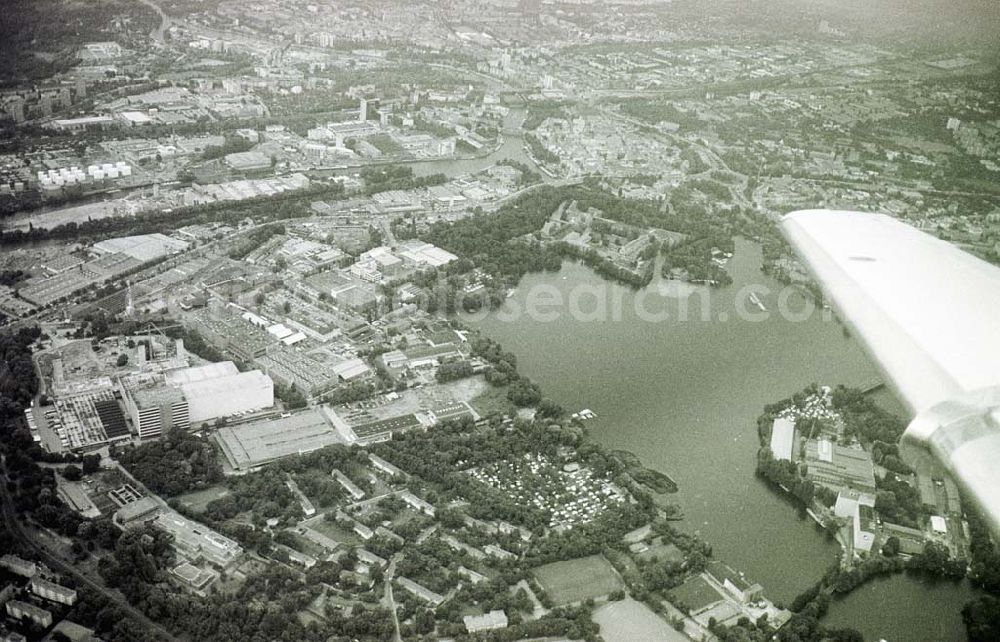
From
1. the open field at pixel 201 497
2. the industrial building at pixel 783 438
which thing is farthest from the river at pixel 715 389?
the open field at pixel 201 497

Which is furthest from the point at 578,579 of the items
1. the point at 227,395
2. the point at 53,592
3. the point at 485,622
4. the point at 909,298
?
the point at 909,298

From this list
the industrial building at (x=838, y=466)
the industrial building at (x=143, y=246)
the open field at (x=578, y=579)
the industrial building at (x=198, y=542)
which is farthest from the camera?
the industrial building at (x=143, y=246)

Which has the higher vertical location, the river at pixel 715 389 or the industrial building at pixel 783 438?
the industrial building at pixel 783 438

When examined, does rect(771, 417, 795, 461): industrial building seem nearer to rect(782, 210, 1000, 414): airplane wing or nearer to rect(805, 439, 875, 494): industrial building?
rect(805, 439, 875, 494): industrial building

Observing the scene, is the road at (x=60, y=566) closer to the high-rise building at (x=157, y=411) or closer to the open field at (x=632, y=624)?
the high-rise building at (x=157, y=411)

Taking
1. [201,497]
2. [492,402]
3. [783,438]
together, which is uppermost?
[783,438]

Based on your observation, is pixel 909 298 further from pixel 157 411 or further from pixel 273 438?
pixel 157 411

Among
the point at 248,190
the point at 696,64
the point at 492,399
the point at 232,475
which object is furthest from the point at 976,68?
the point at 232,475
